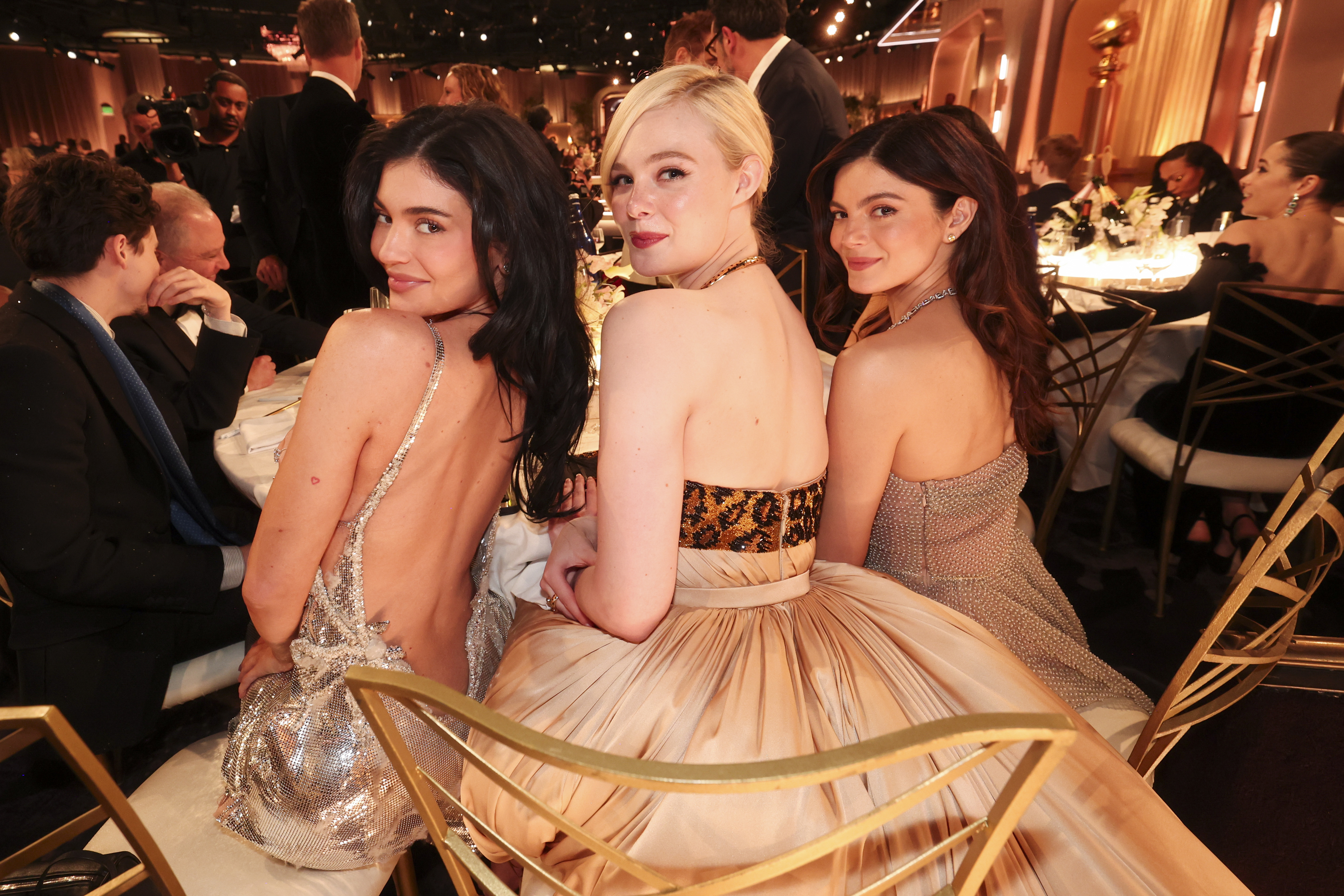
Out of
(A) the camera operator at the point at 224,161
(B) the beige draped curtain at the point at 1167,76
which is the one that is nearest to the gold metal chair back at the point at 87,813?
(A) the camera operator at the point at 224,161

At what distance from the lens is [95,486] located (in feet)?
5.38

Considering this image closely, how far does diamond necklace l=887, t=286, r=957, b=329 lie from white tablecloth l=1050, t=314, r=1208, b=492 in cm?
187

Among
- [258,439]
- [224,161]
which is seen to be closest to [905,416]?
[258,439]

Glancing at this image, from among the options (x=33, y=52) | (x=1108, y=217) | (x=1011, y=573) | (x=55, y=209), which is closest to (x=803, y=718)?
A: (x=1011, y=573)

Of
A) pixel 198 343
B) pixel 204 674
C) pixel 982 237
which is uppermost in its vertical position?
pixel 982 237

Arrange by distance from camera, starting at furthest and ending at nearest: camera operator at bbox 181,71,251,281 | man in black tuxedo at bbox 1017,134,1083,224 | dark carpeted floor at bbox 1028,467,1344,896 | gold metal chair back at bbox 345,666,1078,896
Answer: man in black tuxedo at bbox 1017,134,1083,224 < camera operator at bbox 181,71,251,281 < dark carpeted floor at bbox 1028,467,1344,896 < gold metal chair back at bbox 345,666,1078,896

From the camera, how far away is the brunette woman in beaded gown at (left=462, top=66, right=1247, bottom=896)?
88 centimetres

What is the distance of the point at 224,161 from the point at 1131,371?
17.1ft

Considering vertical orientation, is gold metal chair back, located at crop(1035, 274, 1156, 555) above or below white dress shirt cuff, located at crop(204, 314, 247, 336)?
below

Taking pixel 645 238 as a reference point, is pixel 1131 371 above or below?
below

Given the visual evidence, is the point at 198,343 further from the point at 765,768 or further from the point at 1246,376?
the point at 1246,376

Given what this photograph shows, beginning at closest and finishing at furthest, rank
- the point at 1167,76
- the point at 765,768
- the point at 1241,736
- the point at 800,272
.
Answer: the point at 765,768 < the point at 1241,736 < the point at 800,272 < the point at 1167,76

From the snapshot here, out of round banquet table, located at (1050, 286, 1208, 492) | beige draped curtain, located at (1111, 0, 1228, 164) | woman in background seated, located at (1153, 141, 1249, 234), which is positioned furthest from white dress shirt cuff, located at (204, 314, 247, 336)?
beige draped curtain, located at (1111, 0, 1228, 164)

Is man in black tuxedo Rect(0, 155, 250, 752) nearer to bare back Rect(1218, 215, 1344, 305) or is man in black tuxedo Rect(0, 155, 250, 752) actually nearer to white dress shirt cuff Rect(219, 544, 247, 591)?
white dress shirt cuff Rect(219, 544, 247, 591)
